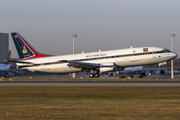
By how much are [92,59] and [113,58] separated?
466cm

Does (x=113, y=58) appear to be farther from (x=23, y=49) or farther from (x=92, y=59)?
(x=23, y=49)

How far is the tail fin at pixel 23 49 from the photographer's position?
55625 mm

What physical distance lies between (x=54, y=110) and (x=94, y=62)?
119ft

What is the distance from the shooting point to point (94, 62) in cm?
5147

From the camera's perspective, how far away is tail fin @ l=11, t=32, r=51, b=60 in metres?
55.6

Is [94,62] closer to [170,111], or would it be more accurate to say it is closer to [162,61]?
[162,61]

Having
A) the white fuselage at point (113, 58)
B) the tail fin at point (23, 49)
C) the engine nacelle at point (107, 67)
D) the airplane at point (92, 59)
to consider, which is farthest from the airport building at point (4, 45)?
the engine nacelle at point (107, 67)

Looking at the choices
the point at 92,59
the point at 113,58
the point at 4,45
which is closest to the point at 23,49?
the point at 92,59

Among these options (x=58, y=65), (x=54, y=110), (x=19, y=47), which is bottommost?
(x=54, y=110)

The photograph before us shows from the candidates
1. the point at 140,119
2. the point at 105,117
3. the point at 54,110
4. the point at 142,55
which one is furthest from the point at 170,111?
the point at 142,55

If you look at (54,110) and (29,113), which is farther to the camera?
(54,110)

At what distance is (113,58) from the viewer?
49406 mm

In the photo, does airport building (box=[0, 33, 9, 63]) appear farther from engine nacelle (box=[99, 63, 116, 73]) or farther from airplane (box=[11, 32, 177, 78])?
engine nacelle (box=[99, 63, 116, 73])

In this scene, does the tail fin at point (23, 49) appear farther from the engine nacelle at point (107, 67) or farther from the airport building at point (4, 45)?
the airport building at point (4, 45)
